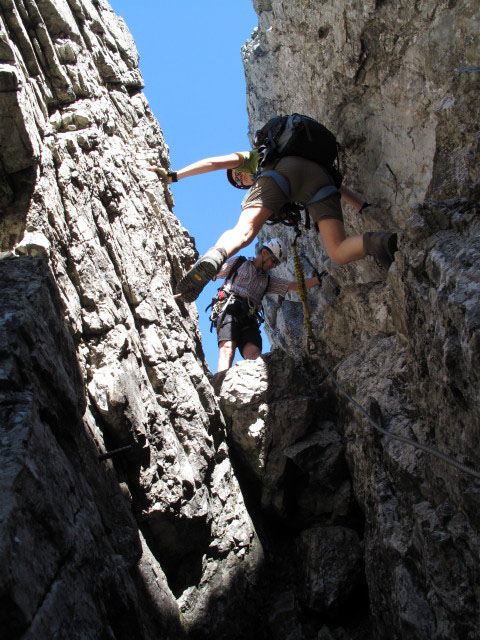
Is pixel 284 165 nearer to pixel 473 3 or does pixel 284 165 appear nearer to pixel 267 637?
pixel 473 3

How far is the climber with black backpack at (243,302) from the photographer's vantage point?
26.0 feet

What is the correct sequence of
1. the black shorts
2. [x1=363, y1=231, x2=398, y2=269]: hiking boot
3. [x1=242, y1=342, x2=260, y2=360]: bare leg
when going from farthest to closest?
[x1=242, y1=342, x2=260, y2=360]: bare leg < the black shorts < [x1=363, y1=231, x2=398, y2=269]: hiking boot

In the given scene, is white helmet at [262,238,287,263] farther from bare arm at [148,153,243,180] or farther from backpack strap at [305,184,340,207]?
backpack strap at [305,184,340,207]

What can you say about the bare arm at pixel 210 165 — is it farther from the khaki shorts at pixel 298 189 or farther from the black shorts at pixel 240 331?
the black shorts at pixel 240 331

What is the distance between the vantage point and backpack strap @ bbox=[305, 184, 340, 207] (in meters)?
6.36

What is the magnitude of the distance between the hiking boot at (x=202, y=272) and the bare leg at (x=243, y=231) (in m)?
0.15

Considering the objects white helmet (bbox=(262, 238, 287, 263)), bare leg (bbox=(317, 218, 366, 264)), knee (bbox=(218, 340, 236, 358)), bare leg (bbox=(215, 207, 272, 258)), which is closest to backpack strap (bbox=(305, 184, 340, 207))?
bare leg (bbox=(317, 218, 366, 264))

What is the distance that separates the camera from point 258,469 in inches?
218

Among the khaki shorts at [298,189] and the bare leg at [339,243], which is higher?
the khaki shorts at [298,189]

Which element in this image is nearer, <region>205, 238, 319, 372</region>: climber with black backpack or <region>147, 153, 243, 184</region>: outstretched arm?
<region>147, 153, 243, 184</region>: outstretched arm

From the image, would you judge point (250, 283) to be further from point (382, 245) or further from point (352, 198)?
point (382, 245)

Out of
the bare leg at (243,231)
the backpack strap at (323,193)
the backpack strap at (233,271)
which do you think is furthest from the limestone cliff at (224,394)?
the backpack strap at (233,271)

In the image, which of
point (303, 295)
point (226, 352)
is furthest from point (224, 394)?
point (303, 295)

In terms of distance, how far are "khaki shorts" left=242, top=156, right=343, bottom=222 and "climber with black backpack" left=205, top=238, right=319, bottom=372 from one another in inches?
71.7
